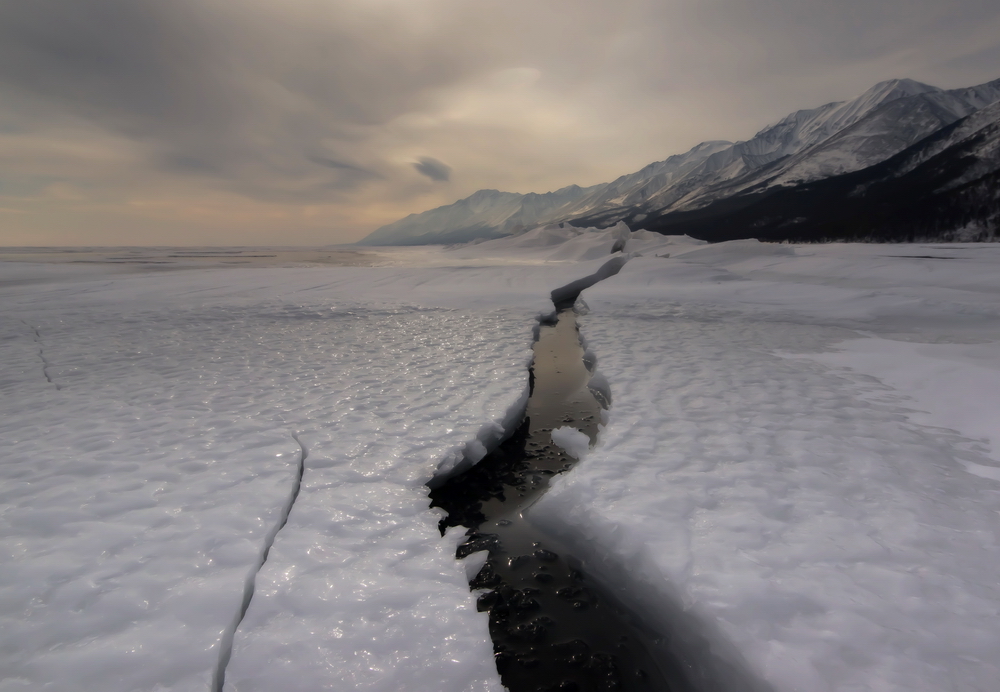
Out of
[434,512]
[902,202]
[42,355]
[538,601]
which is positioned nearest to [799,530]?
[538,601]

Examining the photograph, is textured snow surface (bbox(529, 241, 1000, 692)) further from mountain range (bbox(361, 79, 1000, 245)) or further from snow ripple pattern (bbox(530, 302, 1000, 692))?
mountain range (bbox(361, 79, 1000, 245))

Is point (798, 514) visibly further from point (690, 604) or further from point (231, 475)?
point (231, 475)

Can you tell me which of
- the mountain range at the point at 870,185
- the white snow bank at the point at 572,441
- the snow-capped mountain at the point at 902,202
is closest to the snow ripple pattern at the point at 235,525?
the white snow bank at the point at 572,441

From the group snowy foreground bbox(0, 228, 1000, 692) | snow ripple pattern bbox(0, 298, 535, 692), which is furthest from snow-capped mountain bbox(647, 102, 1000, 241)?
snow ripple pattern bbox(0, 298, 535, 692)

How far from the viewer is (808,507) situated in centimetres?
294

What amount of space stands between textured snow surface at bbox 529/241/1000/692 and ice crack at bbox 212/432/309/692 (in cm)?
189

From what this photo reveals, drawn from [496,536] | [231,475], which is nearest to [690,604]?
[496,536]

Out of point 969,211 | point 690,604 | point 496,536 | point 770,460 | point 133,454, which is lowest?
point 496,536

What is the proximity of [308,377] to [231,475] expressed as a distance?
7.53ft

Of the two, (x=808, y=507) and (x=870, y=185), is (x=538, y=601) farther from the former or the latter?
(x=870, y=185)

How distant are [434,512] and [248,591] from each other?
122cm

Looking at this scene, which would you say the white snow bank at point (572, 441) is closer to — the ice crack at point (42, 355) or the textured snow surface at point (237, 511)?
the textured snow surface at point (237, 511)

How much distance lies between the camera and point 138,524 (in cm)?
269

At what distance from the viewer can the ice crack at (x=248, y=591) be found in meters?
1.91
